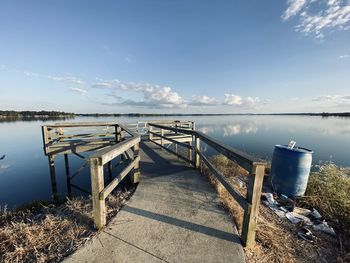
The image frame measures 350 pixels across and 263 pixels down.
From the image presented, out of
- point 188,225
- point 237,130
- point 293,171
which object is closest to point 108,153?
point 188,225

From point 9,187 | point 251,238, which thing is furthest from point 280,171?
point 9,187

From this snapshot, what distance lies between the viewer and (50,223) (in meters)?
2.65

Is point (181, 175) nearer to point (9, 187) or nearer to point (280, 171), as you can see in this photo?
point (280, 171)

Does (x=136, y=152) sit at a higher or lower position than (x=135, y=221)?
higher

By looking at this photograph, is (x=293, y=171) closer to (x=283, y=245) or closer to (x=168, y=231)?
(x=283, y=245)

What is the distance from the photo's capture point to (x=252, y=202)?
7.39ft

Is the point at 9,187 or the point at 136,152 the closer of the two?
the point at 136,152

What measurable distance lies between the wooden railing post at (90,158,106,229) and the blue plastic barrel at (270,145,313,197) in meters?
4.86

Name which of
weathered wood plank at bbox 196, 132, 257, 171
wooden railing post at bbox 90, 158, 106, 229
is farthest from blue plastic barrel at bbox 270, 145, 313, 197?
wooden railing post at bbox 90, 158, 106, 229

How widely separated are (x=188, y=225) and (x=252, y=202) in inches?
41.0

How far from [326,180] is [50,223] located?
271 inches

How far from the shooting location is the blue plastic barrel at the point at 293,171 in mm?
4820

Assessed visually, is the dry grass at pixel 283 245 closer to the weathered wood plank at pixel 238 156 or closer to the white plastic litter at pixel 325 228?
the white plastic litter at pixel 325 228

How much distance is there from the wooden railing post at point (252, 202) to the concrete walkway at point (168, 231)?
17 centimetres
